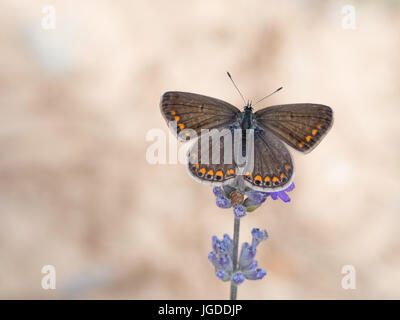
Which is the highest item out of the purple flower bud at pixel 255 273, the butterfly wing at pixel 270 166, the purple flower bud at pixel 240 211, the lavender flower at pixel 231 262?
the butterfly wing at pixel 270 166

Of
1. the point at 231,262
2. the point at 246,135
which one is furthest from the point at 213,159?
the point at 231,262

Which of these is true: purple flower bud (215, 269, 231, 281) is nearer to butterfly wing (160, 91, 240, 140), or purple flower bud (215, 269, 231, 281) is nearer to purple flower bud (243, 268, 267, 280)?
purple flower bud (243, 268, 267, 280)

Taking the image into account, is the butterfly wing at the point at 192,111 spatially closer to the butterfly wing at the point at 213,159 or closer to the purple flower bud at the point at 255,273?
the butterfly wing at the point at 213,159

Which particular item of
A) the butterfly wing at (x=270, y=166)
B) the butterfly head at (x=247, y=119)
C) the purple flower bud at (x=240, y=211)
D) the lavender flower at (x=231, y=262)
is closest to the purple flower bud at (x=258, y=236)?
the lavender flower at (x=231, y=262)

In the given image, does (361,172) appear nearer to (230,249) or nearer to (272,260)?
(272,260)

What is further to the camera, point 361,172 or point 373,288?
point 361,172

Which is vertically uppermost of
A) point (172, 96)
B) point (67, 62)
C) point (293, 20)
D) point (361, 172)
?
point (293, 20)

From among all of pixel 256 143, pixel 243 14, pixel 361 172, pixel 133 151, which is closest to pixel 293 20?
pixel 243 14
